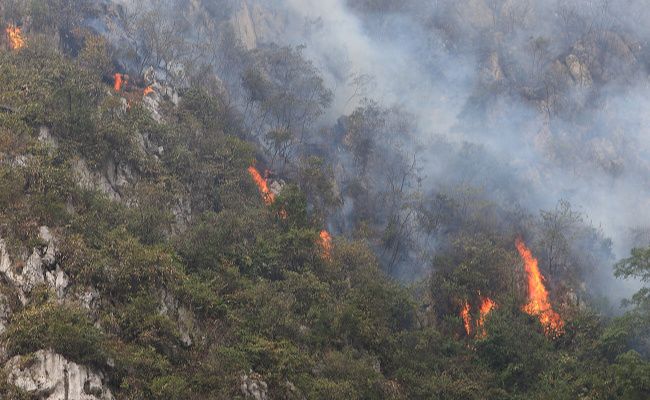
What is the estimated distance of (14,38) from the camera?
38.1 meters

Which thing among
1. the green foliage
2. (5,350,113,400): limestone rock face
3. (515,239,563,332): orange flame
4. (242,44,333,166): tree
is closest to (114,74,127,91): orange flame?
(242,44,333,166): tree

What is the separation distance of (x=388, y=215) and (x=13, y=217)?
101 ft

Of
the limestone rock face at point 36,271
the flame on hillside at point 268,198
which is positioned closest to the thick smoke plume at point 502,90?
the flame on hillside at point 268,198

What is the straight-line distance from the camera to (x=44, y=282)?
19.7 metres

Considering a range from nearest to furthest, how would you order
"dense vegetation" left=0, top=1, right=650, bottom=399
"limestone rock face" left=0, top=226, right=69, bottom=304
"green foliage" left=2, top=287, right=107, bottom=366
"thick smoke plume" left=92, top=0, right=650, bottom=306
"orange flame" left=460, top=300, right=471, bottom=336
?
"green foliage" left=2, top=287, right=107, bottom=366 < "limestone rock face" left=0, top=226, right=69, bottom=304 < "dense vegetation" left=0, top=1, right=650, bottom=399 < "orange flame" left=460, top=300, right=471, bottom=336 < "thick smoke plume" left=92, top=0, right=650, bottom=306

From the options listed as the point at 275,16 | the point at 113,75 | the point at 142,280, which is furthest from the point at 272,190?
the point at 275,16

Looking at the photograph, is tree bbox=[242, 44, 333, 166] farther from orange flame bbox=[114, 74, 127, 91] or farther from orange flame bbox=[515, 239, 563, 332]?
orange flame bbox=[515, 239, 563, 332]

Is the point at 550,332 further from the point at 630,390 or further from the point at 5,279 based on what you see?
the point at 5,279

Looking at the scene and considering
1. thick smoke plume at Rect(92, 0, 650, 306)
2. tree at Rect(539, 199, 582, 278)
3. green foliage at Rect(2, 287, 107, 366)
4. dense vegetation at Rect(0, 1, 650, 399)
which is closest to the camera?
green foliage at Rect(2, 287, 107, 366)

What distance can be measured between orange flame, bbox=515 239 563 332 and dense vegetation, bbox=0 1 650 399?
712mm

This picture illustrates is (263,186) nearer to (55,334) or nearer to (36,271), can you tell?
(36,271)

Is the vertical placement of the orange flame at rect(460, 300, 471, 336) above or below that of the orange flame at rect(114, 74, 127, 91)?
below

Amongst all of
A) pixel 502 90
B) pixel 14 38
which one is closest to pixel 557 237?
pixel 502 90

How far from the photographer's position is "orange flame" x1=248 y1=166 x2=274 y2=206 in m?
38.4
